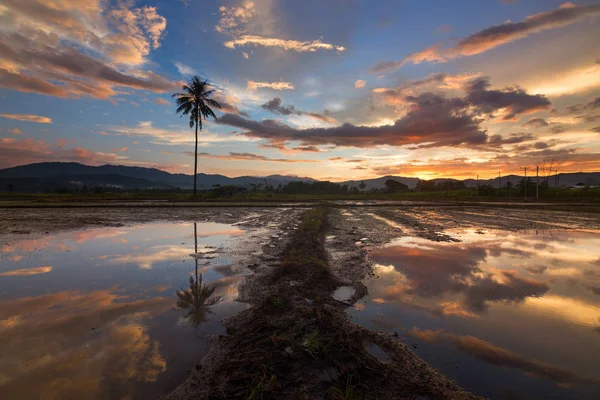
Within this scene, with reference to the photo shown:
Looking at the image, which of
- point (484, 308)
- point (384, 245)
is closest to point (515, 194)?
point (384, 245)

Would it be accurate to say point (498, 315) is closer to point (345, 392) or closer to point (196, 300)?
A: point (345, 392)

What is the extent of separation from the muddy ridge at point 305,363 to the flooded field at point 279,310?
0.08 m

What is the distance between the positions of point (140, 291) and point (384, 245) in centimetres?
1090

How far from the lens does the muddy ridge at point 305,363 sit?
3701 mm

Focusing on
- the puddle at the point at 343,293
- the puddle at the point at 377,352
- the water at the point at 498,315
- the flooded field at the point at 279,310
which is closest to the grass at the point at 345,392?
the flooded field at the point at 279,310

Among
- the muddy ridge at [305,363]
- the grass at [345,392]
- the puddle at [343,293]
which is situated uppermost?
the grass at [345,392]

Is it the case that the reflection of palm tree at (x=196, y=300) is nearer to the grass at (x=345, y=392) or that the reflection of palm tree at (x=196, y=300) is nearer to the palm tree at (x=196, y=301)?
the palm tree at (x=196, y=301)

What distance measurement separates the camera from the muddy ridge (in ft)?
12.1

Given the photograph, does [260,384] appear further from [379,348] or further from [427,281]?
[427,281]

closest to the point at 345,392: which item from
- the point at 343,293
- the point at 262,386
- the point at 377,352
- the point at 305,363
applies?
the point at 305,363

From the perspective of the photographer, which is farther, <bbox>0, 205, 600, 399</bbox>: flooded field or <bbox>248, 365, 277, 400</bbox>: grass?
<bbox>0, 205, 600, 399</bbox>: flooded field

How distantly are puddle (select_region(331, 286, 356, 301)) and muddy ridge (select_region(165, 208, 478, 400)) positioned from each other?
1.86ft

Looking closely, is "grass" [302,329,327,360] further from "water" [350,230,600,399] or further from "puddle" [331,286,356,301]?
"puddle" [331,286,356,301]

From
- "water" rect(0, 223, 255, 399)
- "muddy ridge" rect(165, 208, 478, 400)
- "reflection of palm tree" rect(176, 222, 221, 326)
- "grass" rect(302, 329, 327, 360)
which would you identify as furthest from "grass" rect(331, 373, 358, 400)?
"reflection of palm tree" rect(176, 222, 221, 326)
